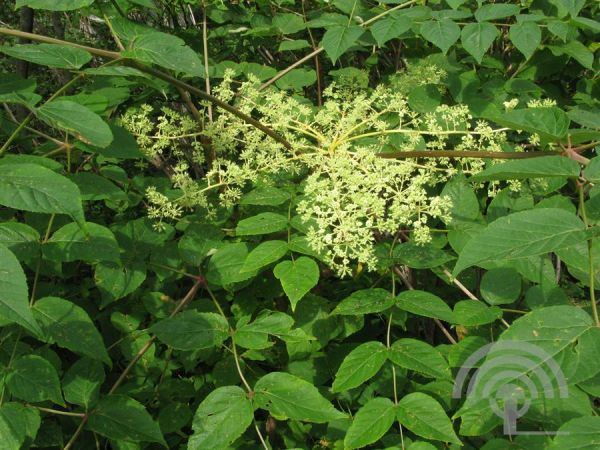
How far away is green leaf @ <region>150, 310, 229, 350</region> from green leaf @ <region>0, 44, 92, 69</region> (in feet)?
2.83

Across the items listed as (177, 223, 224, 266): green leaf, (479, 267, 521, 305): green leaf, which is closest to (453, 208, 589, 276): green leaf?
(479, 267, 521, 305): green leaf

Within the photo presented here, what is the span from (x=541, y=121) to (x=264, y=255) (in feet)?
3.32

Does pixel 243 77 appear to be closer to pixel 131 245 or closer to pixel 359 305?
pixel 131 245

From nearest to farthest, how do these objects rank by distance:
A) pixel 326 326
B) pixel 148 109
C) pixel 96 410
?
pixel 96 410, pixel 326 326, pixel 148 109

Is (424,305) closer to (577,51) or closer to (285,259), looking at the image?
(285,259)

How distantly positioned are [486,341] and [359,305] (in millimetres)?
445

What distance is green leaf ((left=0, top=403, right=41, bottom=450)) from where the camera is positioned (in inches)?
64.1

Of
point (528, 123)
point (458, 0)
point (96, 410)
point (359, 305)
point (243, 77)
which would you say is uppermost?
point (458, 0)

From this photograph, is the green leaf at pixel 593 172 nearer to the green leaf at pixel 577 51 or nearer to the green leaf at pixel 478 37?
the green leaf at pixel 478 37

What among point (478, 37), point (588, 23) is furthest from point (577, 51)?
point (478, 37)

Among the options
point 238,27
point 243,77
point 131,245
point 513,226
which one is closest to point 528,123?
point 513,226

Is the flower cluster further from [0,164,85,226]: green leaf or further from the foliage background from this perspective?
[0,164,85,226]: green leaf

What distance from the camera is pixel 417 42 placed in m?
3.34

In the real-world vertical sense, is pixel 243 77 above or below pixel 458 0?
below
